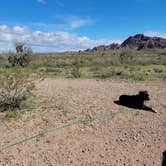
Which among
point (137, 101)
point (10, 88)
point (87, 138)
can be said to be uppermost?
point (10, 88)

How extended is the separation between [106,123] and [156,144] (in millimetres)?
1826

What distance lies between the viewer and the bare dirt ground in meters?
6.50

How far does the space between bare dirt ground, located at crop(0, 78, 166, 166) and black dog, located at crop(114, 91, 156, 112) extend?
0.38m

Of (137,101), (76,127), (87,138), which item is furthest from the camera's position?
(137,101)

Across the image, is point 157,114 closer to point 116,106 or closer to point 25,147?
point 116,106

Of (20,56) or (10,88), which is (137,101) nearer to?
(10,88)

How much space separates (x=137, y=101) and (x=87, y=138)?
3.72m

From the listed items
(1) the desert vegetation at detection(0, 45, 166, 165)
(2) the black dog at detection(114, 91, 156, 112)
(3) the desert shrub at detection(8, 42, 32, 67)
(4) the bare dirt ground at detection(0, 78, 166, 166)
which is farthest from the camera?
(3) the desert shrub at detection(8, 42, 32, 67)

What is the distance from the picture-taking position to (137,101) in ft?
35.3

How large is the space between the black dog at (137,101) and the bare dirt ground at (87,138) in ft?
1.24

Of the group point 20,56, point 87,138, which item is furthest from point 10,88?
point 20,56

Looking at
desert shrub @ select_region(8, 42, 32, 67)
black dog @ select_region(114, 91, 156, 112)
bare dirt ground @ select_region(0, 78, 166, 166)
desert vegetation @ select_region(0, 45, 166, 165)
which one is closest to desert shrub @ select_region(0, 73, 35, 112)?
desert vegetation @ select_region(0, 45, 166, 165)

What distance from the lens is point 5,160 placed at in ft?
21.1

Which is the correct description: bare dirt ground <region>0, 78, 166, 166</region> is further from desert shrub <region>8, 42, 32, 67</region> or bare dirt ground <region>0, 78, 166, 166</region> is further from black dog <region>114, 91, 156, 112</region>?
desert shrub <region>8, 42, 32, 67</region>
